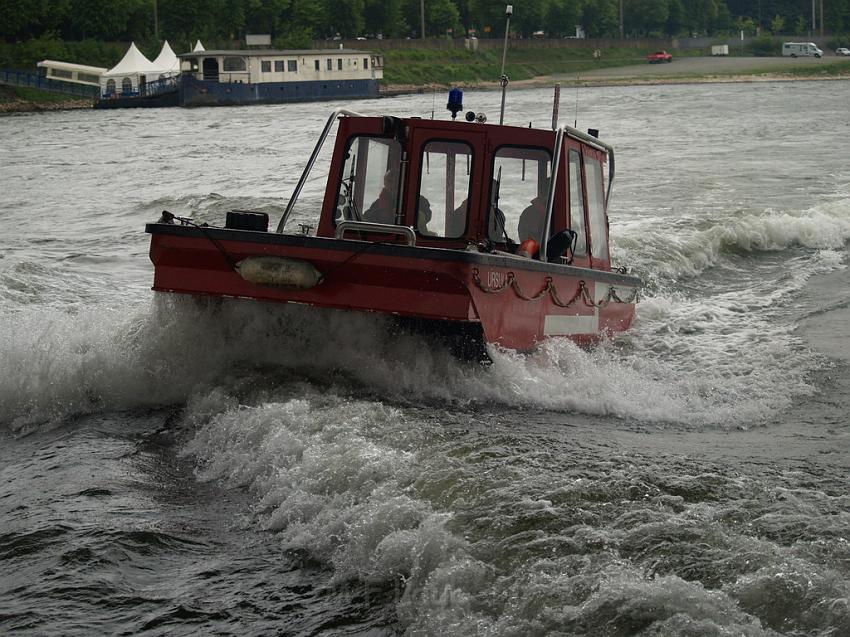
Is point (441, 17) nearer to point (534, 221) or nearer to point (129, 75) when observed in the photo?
point (129, 75)

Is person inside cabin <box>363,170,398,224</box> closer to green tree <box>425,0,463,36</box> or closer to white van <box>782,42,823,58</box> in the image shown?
green tree <box>425,0,463,36</box>

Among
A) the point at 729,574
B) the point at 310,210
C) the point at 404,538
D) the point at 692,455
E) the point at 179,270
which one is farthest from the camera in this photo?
the point at 310,210

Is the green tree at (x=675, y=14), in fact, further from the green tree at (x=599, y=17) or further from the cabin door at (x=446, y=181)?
the cabin door at (x=446, y=181)

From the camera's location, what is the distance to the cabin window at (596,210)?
1119cm

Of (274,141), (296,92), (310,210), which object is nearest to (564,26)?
(296,92)

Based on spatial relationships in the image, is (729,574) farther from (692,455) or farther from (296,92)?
(296,92)

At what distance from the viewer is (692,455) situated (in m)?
7.91

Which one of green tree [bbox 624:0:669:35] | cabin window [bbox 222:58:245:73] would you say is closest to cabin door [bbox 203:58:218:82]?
cabin window [bbox 222:58:245:73]

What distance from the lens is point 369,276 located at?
895 centimetres

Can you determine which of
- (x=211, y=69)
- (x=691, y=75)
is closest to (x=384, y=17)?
(x=691, y=75)

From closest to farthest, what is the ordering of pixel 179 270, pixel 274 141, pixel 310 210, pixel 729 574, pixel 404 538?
pixel 729 574 < pixel 404 538 < pixel 179 270 < pixel 310 210 < pixel 274 141

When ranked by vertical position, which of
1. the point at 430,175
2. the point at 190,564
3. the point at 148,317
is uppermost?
the point at 430,175

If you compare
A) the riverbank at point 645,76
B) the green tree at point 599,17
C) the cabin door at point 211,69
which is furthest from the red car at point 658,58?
the cabin door at point 211,69

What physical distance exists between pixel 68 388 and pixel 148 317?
845 mm
